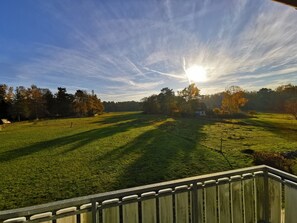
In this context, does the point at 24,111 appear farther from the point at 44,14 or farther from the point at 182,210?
the point at 182,210

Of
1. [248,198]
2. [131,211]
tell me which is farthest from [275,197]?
[131,211]

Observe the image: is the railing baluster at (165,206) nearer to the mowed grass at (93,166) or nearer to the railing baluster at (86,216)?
the railing baluster at (86,216)

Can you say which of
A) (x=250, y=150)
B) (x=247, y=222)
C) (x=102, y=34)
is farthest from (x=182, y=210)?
(x=102, y=34)

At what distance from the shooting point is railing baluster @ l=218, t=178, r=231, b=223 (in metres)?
1.88

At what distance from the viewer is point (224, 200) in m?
1.90

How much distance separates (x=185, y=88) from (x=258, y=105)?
48.2 feet

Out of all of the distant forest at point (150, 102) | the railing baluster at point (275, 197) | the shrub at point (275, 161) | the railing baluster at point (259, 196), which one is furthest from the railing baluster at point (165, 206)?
the distant forest at point (150, 102)

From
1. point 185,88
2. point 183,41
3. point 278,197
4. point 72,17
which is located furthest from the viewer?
point 185,88

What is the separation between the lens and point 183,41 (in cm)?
869

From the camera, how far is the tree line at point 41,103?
30.4m

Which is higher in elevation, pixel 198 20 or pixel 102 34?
pixel 102 34

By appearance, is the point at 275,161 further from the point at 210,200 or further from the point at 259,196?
the point at 210,200

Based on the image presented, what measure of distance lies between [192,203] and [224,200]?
0.33 metres

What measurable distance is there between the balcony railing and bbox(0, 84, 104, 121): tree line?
33.9m
